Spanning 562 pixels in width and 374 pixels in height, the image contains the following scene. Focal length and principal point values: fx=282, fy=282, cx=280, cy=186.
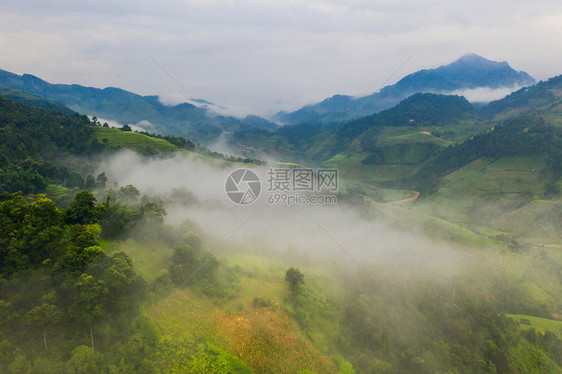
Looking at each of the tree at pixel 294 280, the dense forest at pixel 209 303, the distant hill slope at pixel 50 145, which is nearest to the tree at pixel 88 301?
the dense forest at pixel 209 303

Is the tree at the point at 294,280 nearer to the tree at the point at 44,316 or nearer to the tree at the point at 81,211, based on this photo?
the tree at the point at 81,211

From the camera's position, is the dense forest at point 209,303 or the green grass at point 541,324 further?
the green grass at point 541,324

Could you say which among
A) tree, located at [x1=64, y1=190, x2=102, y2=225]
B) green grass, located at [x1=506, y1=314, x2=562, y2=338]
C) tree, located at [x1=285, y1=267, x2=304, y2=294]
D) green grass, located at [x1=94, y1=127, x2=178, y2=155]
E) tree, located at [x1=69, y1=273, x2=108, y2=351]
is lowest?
green grass, located at [x1=506, y1=314, x2=562, y2=338]

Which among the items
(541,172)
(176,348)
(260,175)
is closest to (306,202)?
(260,175)

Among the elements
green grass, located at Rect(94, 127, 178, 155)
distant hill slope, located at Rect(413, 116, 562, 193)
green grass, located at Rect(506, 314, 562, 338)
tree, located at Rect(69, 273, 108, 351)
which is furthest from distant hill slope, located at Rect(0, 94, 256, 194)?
distant hill slope, located at Rect(413, 116, 562, 193)

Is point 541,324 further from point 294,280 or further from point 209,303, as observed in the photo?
point 209,303

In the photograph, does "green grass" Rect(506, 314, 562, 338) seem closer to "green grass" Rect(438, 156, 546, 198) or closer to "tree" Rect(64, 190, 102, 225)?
"tree" Rect(64, 190, 102, 225)

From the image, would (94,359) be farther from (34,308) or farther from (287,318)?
(287,318)
